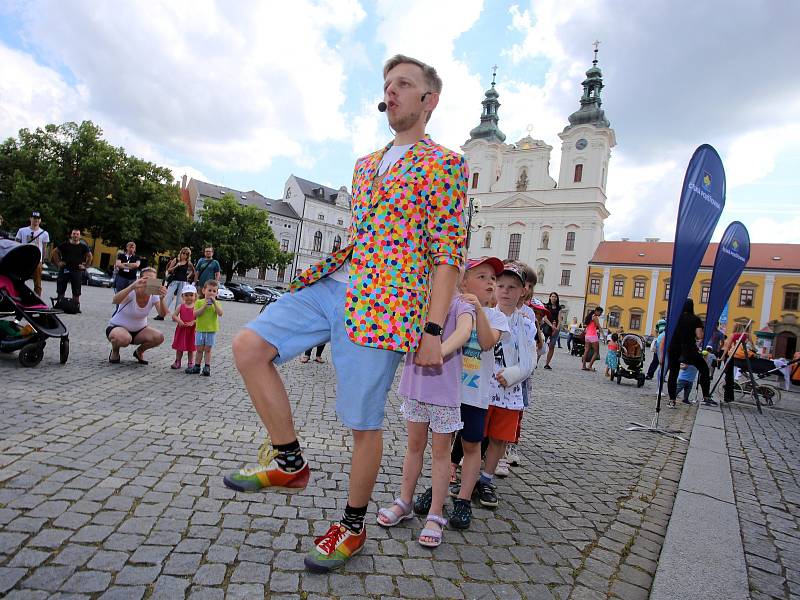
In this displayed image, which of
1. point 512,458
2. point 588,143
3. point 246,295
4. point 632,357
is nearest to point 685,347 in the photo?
point 632,357

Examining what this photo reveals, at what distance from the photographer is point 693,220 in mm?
6742

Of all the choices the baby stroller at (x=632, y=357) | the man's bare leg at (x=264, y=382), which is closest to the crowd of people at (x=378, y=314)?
the man's bare leg at (x=264, y=382)

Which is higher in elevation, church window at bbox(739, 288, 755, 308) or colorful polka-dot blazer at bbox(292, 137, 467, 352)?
church window at bbox(739, 288, 755, 308)

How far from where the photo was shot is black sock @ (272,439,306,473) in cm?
210

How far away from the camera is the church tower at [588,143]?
2324 inches

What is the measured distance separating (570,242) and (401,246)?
62.1 metres

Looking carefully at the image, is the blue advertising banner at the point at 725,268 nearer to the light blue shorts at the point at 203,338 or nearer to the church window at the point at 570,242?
the light blue shorts at the point at 203,338

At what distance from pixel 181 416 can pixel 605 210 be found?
62878mm

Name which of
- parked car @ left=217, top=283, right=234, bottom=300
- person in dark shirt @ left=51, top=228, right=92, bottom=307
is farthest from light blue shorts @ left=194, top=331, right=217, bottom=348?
parked car @ left=217, top=283, right=234, bottom=300

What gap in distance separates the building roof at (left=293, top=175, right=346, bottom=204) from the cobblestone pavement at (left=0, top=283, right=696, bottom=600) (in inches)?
2924

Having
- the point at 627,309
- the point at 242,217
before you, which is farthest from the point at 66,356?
the point at 627,309

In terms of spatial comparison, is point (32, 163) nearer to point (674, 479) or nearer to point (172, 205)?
point (172, 205)

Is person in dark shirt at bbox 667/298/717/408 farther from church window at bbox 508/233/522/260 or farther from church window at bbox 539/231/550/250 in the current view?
church window at bbox 508/233/522/260

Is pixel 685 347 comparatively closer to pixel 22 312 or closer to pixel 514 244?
pixel 22 312
